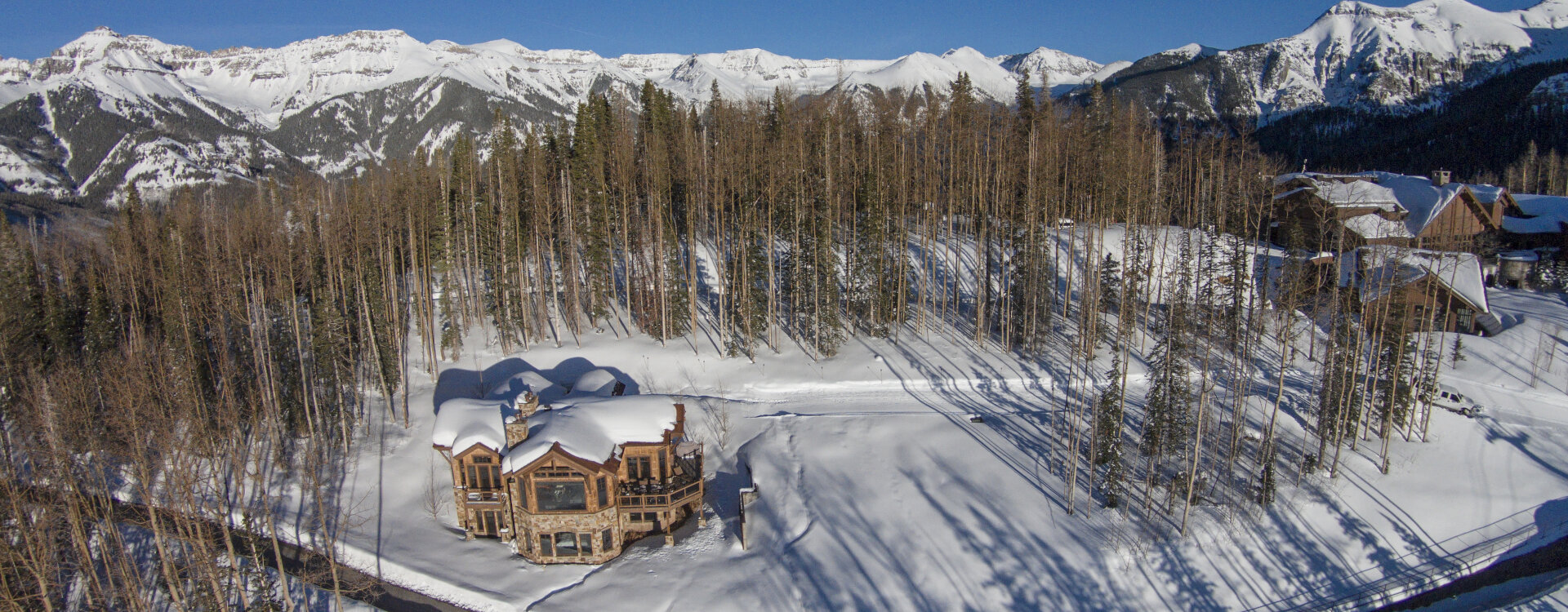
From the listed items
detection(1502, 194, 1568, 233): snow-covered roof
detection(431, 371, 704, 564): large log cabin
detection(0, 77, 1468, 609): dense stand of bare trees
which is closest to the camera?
detection(0, 77, 1468, 609): dense stand of bare trees

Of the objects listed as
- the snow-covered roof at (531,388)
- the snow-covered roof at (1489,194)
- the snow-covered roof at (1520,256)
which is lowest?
the snow-covered roof at (531,388)

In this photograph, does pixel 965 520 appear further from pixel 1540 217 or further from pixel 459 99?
pixel 459 99

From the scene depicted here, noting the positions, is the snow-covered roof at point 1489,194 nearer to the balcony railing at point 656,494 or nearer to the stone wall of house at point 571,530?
the balcony railing at point 656,494

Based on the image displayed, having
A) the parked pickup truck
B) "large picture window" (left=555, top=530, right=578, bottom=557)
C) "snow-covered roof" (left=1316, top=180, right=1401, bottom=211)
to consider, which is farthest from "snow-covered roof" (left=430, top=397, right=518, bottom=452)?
"snow-covered roof" (left=1316, top=180, right=1401, bottom=211)

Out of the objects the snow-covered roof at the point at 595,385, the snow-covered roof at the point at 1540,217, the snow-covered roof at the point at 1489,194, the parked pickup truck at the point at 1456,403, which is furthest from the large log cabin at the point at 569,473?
the snow-covered roof at the point at 1540,217

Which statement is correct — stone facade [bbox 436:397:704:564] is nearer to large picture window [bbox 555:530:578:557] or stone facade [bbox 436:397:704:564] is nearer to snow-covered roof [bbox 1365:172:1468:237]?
large picture window [bbox 555:530:578:557]

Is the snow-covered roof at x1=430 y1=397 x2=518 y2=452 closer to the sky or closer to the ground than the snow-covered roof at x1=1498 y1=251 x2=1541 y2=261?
closer to the ground

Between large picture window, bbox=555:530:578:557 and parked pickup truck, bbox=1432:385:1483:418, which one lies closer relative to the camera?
large picture window, bbox=555:530:578:557
